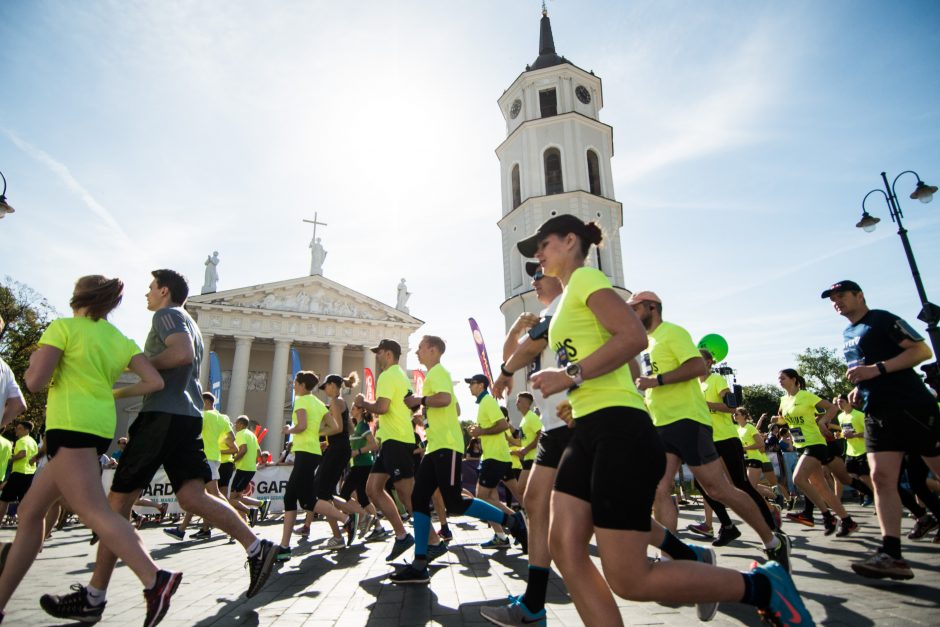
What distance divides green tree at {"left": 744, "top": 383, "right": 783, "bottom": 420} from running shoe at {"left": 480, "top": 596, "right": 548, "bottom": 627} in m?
70.6

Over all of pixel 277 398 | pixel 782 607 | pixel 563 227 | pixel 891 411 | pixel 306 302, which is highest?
pixel 306 302

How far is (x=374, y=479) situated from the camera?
5.80 metres

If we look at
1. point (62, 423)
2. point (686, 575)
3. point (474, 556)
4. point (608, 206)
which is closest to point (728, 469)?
point (474, 556)

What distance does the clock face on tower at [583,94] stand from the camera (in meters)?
35.9

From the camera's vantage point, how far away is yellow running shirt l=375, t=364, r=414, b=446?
17.6 feet

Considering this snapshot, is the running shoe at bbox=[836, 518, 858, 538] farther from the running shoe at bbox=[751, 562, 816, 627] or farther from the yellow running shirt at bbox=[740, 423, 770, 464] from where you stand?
the running shoe at bbox=[751, 562, 816, 627]

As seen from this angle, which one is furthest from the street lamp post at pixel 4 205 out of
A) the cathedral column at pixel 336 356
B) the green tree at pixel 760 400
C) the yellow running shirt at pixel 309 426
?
the green tree at pixel 760 400

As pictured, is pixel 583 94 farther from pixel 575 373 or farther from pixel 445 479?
pixel 575 373

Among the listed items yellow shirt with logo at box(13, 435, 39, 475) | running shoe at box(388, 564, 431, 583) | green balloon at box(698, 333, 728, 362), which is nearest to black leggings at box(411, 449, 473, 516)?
Answer: running shoe at box(388, 564, 431, 583)

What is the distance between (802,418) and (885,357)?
137 inches

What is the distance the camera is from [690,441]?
4.18 metres

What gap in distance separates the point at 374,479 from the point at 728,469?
3.85 m

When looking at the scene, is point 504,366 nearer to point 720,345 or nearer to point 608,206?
point 720,345

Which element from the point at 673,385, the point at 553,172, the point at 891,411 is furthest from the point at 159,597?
the point at 553,172
